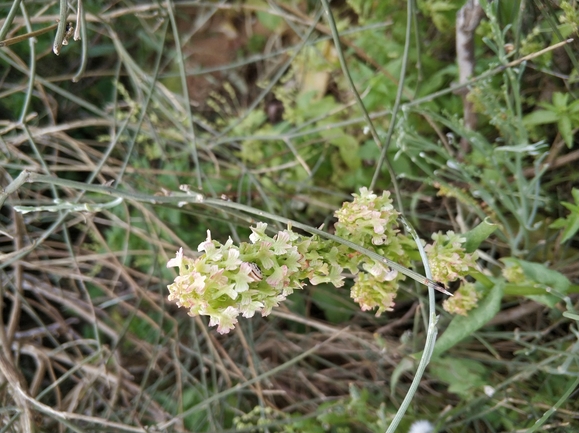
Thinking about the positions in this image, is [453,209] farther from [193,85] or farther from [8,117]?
[8,117]

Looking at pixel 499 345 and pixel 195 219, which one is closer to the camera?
pixel 499 345

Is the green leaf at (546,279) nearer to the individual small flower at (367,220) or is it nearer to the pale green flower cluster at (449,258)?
the pale green flower cluster at (449,258)

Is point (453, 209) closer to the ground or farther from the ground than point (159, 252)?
farther from the ground

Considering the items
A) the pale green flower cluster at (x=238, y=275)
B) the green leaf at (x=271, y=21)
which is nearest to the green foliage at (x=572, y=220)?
the pale green flower cluster at (x=238, y=275)

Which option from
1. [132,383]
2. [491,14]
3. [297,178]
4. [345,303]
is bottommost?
[132,383]

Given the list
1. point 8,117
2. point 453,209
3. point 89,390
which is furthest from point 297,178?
point 8,117

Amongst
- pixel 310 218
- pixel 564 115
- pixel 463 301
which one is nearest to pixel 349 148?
pixel 310 218
